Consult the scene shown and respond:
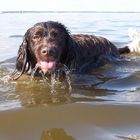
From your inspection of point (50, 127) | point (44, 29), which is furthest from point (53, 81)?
point (50, 127)

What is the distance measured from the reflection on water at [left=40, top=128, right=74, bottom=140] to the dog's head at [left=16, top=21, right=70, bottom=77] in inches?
78.7

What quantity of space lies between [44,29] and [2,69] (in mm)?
1617

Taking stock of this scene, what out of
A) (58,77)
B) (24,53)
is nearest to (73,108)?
(58,77)

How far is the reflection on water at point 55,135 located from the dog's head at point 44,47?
2.00m

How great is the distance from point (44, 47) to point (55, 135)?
227cm

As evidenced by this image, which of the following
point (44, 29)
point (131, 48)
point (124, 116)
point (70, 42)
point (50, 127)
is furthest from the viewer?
point (131, 48)

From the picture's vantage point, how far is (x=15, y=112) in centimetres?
420

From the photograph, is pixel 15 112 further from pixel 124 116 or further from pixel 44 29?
pixel 44 29

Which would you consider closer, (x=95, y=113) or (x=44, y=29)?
(x=95, y=113)

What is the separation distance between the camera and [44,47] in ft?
18.5

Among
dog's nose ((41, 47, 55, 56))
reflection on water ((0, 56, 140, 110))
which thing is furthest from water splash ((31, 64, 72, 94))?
dog's nose ((41, 47, 55, 56))

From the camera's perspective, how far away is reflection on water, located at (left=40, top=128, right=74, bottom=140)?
3460 mm

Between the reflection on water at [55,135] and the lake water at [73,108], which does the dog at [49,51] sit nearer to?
the lake water at [73,108]

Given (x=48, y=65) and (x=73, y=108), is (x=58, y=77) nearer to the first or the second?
(x=48, y=65)
